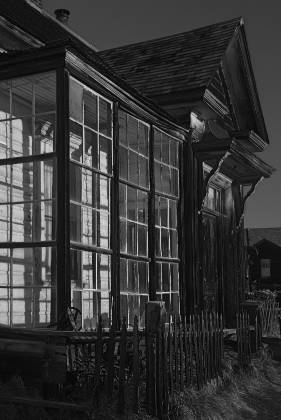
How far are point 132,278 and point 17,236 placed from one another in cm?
213

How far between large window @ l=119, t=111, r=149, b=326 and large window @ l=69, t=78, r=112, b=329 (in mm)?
329

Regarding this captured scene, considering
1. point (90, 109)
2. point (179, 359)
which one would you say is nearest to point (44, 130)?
point (90, 109)

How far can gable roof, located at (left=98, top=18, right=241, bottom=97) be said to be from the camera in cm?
1354

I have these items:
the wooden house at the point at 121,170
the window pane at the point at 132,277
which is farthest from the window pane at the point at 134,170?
the window pane at the point at 132,277

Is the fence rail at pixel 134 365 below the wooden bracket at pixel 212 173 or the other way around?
below

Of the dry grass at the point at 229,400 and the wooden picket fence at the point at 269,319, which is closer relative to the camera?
the dry grass at the point at 229,400

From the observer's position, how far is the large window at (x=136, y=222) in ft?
35.9

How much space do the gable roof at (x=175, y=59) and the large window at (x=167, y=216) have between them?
1431 mm

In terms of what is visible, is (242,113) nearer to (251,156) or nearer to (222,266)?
(251,156)

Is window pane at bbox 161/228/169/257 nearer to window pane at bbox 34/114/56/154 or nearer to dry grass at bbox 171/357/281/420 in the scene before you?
dry grass at bbox 171/357/281/420

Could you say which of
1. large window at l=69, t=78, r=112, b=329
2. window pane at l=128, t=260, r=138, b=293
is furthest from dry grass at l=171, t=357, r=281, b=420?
window pane at l=128, t=260, r=138, b=293

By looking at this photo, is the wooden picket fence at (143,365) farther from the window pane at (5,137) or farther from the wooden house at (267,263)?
the wooden house at (267,263)

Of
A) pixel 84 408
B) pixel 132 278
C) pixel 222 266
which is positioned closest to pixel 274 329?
pixel 222 266

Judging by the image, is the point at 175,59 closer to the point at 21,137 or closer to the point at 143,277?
the point at 21,137
